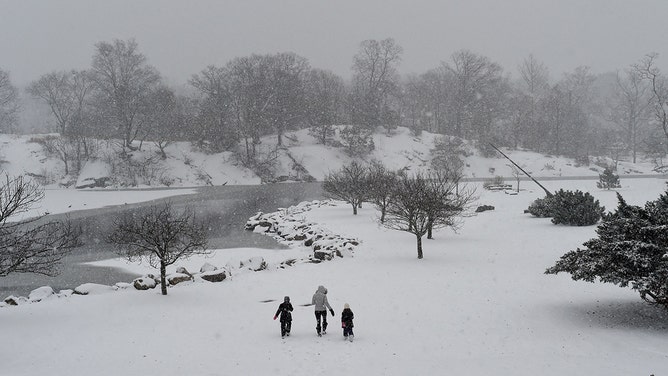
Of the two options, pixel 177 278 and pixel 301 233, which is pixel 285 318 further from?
pixel 301 233

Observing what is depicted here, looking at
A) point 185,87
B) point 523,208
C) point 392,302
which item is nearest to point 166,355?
point 392,302

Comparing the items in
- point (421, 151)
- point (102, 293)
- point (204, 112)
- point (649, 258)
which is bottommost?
point (102, 293)

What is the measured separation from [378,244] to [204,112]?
54849 millimetres

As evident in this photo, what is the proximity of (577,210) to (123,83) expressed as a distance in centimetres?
6175

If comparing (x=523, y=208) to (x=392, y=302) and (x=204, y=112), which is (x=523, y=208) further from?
(x=204, y=112)

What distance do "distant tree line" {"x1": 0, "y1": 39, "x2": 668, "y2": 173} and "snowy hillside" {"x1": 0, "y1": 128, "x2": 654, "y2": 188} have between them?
6.09 feet

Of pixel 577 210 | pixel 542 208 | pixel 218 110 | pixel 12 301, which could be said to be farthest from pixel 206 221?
pixel 218 110

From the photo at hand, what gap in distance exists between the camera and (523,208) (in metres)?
34.0

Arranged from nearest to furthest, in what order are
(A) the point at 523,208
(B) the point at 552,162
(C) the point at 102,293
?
(C) the point at 102,293, (A) the point at 523,208, (B) the point at 552,162

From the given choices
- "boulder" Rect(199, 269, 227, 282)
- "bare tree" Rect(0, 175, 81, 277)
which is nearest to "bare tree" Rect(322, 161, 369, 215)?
"boulder" Rect(199, 269, 227, 282)

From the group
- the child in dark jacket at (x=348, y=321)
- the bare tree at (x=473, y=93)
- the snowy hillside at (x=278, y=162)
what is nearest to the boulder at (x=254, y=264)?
the child in dark jacket at (x=348, y=321)

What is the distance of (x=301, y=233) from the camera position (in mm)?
27875

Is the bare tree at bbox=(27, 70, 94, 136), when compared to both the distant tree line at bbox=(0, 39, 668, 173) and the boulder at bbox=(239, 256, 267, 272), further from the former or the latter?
the boulder at bbox=(239, 256, 267, 272)

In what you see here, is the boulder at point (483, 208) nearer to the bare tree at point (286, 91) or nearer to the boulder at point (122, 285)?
the boulder at point (122, 285)
